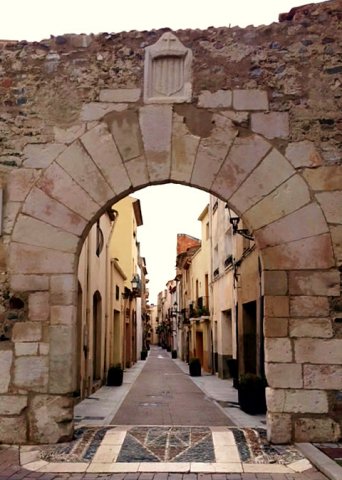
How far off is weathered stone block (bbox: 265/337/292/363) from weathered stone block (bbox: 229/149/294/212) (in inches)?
56.2

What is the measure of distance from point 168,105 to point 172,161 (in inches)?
25.7

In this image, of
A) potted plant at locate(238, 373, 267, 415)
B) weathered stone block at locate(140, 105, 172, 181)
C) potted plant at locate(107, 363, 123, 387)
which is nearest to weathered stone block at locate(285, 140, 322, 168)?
weathered stone block at locate(140, 105, 172, 181)

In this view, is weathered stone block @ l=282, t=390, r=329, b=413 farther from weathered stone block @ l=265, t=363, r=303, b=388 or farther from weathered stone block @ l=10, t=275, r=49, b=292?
weathered stone block @ l=10, t=275, r=49, b=292

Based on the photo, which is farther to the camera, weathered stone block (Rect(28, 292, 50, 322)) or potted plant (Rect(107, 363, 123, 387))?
potted plant (Rect(107, 363, 123, 387))

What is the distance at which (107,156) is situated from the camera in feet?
19.7

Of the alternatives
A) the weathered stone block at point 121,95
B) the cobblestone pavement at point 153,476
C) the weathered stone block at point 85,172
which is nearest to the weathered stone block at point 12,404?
the cobblestone pavement at point 153,476

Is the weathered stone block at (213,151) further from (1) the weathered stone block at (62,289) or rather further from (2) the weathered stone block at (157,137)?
(1) the weathered stone block at (62,289)

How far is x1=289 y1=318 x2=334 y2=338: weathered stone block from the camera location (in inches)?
218

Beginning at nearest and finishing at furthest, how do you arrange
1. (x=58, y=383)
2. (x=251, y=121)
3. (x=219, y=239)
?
(x=58, y=383) → (x=251, y=121) → (x=219, y=239)

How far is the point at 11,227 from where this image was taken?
5941 millimetres

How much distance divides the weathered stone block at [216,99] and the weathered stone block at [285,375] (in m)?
2.87

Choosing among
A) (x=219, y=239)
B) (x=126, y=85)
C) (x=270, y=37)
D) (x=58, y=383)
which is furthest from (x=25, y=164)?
(x=219, y=239)

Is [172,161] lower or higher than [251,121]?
lower

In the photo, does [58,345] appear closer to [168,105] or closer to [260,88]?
[168,105]
